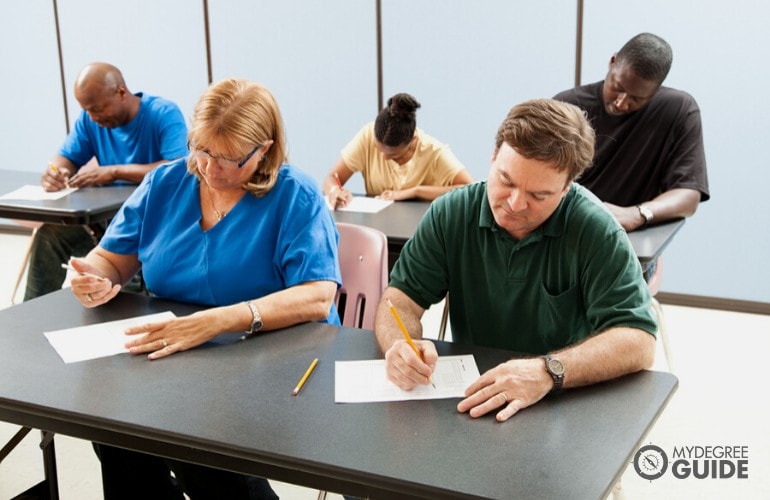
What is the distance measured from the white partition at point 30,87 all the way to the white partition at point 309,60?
135 cm

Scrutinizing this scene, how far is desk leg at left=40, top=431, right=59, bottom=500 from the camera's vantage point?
Answer: 7.47ft

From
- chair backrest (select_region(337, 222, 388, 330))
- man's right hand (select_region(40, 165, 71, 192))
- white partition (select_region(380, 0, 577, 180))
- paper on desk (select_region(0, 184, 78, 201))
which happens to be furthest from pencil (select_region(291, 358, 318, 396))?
white partition (select_region(380, 0, 577, 180))

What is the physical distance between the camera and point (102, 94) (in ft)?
12.6

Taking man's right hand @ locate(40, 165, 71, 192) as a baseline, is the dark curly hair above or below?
above

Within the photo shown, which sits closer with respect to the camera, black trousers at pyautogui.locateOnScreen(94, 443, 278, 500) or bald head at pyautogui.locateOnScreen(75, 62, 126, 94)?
black trousers at pyautogui.locateOnScreen(94, 443, 278, 500)

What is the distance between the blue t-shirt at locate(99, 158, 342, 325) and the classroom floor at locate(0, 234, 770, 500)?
2.69 ft

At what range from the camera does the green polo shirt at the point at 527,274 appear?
1.89 meters

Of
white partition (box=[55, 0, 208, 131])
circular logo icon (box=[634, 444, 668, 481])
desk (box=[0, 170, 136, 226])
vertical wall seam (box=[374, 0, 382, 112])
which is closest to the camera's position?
circular logo icon (box=[634, 444, 668, 481])

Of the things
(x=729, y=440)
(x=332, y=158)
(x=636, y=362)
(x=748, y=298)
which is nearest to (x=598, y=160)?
(x=729, y=440)

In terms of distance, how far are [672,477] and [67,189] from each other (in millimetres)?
2790

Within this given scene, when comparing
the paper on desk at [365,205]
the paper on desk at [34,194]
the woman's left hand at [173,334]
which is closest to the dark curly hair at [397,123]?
the paper on desk at [365,205]

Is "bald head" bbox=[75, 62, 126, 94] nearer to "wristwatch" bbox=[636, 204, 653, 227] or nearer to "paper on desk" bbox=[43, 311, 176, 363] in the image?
"paper on desk" bbox=[43, 311, 176, 363]

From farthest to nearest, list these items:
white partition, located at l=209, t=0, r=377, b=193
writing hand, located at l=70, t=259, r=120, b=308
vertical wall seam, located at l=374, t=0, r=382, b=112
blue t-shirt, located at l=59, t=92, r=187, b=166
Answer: white partition, located at l=209, t=0, r=377, b=193 → vertical wall seam, located at l=374, t=0, r=382, b=112 → blue t-shirt, located at l=59, t=92, r=187, b=166 → writing hand, located at l=70, t=259, r=120, b=308

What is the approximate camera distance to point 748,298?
14.6 ft
